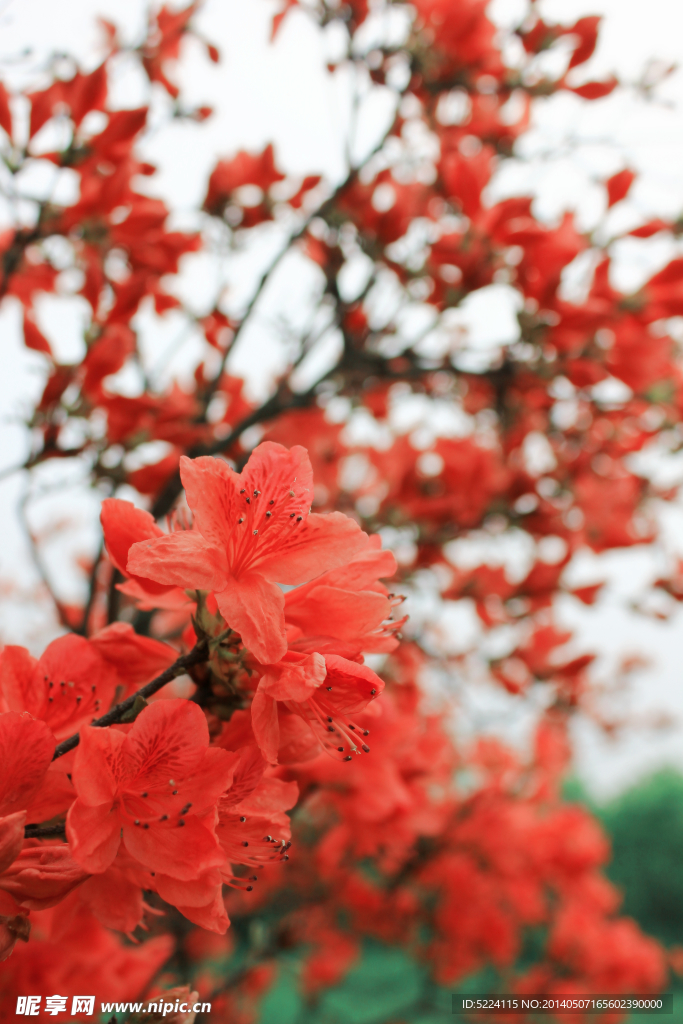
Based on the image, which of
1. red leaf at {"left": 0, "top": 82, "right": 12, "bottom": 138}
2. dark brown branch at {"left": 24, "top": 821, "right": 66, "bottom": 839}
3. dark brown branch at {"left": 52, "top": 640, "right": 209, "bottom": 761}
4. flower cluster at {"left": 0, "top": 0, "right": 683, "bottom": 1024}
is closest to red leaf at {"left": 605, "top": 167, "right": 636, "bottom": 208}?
flower cluster at {"left": 0, "top": 0, "right": 683, "bottom": 1024}

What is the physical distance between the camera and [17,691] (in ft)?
1.75

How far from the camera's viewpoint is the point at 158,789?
0.50 m

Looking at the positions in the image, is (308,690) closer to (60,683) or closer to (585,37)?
(60,683)

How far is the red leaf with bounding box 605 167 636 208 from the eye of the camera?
1.39 m

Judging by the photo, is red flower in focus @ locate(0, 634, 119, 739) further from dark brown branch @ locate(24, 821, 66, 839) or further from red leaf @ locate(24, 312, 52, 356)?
red leaf @ locate(24, 312, 52, 356)

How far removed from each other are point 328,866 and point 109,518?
185cm

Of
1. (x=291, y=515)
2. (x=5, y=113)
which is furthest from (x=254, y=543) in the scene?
(x=5, y=113)

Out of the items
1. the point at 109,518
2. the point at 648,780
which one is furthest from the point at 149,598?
the point at 648,780

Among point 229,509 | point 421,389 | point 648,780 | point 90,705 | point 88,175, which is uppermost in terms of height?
point 88,175

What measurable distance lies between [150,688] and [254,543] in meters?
0.13

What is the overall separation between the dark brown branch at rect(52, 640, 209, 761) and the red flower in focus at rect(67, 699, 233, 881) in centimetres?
2

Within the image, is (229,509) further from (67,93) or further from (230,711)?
(67,93)

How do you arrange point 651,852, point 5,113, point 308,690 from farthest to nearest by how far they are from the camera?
point 651,852 → point 5,113 → point 308,690

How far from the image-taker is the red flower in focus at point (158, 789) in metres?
0.46
